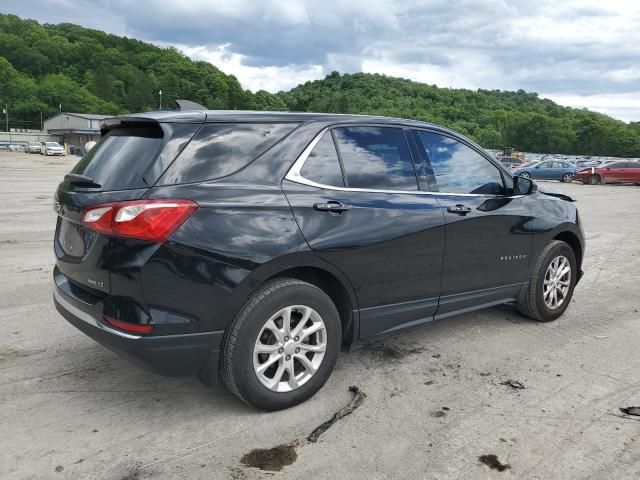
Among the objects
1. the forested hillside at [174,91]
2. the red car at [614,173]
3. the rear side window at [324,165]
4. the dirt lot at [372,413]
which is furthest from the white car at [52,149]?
the rear side window at [324,165]

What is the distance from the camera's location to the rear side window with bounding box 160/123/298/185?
2.97m

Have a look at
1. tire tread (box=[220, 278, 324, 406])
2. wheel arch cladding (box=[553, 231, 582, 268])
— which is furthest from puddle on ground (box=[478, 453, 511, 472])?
wheel arch cladding (box=[553, 231, 582, 268])

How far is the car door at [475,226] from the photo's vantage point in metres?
4.02

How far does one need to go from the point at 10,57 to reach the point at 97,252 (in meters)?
145

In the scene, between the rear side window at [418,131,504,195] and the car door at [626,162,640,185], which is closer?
the rear side window at [418,131,504,195]

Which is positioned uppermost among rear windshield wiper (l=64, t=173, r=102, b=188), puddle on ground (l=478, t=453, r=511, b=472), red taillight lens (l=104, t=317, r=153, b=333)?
rear windshield wiper (l=64, t=173, r=102, b=188)

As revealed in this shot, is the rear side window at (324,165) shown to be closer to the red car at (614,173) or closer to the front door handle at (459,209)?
the front door handle at (459,209)

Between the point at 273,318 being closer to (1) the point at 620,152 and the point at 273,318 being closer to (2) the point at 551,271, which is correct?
(2) the point at 551,271

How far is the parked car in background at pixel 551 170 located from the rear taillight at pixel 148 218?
111 ft

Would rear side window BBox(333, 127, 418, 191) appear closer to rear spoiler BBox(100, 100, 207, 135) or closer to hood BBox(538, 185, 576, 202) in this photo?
rear spoiler BBox(100, 100, 207, 135)

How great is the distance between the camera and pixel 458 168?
13.9 ft

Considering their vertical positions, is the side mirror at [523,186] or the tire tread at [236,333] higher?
the side mirror at [523,186]

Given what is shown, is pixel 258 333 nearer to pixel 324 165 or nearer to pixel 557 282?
pixel 324 165

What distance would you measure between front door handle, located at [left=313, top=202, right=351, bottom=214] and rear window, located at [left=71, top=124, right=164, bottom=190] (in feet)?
3.13
